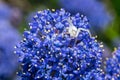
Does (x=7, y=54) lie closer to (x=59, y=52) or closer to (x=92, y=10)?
(x=92, y=10)

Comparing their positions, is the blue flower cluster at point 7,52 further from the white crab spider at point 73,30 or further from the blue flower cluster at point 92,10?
the white crab spider at point 73,30

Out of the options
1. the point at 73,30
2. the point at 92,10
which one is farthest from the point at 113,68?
the point at 92,10

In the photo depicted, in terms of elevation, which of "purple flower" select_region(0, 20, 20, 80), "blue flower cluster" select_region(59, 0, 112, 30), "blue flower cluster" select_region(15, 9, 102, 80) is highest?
"blue flower cluster" select_region(59, 0, 112, 30)

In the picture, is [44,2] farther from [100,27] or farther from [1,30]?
[1,30]

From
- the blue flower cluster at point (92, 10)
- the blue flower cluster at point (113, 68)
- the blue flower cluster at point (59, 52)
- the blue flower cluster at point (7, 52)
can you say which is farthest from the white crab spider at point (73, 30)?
the blue flower cluster at point (92, 10)

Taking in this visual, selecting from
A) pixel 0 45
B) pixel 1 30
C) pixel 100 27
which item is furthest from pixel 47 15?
pixel 100 27

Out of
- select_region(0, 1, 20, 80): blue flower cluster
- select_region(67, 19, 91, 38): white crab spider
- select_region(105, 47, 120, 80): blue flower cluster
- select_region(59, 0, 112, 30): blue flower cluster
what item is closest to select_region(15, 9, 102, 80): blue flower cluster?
select_region(67, 19, 91, 38): white crab spider

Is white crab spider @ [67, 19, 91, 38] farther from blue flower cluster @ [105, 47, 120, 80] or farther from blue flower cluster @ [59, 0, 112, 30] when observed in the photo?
blue flower cluster @ [59, 0, 112, 30]
